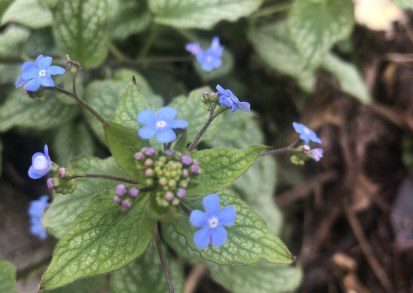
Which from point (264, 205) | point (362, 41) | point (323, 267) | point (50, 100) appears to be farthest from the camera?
point (362, 41)

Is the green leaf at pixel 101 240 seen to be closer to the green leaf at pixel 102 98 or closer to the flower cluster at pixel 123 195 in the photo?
the flower cluster at pixel 123 195

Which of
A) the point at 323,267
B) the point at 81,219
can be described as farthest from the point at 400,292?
the point at 81,219

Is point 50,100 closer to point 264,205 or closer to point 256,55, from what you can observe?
point 264,205

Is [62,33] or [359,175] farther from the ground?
[62,33]

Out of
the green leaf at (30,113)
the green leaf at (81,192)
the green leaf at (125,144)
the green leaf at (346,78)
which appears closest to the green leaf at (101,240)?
the green leaf at (125,144)

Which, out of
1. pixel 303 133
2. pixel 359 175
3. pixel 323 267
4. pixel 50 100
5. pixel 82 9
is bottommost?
pixel 323 267

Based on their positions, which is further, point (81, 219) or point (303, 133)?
point (303, 133)
